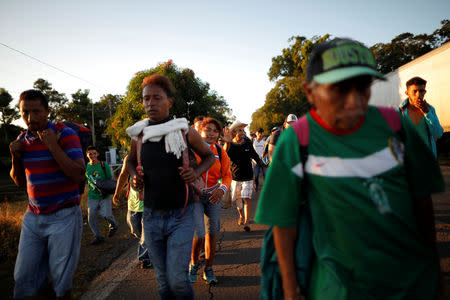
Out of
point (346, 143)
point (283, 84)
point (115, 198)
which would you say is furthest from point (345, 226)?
point (283, 84)

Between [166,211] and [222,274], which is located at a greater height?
[166,211]

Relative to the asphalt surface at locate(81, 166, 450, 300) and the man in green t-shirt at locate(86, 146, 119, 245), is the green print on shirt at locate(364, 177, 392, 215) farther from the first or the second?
the man in green t-shirt at locate(86, 146, 119, 245)

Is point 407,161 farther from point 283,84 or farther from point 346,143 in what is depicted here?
point 283,84

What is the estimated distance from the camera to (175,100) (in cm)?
1817

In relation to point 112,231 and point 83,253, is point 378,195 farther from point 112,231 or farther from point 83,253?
point 112,231

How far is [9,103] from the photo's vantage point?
45.8 m

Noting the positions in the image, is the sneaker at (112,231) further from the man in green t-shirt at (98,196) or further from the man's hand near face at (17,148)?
the man's hand near face at (17,148)

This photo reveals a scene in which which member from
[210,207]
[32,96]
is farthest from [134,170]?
[210,207]

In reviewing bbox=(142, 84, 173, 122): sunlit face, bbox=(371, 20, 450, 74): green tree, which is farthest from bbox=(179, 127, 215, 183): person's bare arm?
bbox=(371, 20, 450, 74): green tree

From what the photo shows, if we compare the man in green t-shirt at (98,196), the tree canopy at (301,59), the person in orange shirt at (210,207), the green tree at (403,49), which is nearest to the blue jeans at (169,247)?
the person in orange shirt at (210,207)

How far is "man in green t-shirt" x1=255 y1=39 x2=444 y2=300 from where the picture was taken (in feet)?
3.85

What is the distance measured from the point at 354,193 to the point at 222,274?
10.3ft

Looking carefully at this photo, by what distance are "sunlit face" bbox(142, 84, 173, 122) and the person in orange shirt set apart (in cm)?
115

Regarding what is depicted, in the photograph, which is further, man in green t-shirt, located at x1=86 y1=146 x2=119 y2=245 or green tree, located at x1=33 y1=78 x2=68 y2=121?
green tree, located at x1=33 y1=78 x2=68 y2=121
